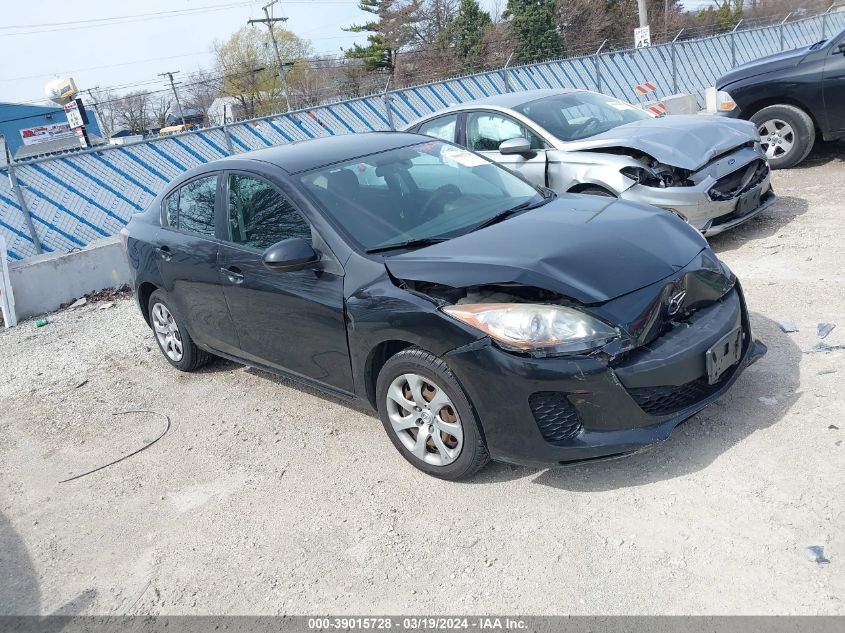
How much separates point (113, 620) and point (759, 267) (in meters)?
5.34

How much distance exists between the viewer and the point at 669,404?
10.9ft

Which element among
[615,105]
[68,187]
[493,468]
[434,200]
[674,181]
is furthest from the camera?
[68,187]

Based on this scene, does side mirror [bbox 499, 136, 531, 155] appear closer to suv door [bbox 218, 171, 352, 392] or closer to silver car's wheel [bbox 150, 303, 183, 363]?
suv door [bbox 218, 171, 352, 392]

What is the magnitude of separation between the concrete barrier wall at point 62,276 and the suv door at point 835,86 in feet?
27.7

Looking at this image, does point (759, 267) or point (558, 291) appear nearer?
point (558, 291)

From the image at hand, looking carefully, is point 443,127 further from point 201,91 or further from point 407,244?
point 201,91

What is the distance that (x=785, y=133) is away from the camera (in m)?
9.14

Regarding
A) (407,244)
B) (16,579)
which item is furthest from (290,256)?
(16,579)

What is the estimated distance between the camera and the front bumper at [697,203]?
632 cm

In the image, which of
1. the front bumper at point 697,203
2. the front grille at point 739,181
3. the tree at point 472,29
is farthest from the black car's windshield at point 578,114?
the tree at point 472,29

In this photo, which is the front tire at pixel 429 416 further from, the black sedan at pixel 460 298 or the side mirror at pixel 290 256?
the side mirror at pixel 290 256

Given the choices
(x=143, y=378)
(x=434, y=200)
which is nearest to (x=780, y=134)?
(x=434, y=200)

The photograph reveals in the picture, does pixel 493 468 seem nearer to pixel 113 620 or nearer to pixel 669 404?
pixel 669 404

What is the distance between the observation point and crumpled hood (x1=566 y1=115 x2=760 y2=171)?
6527 millimetres
